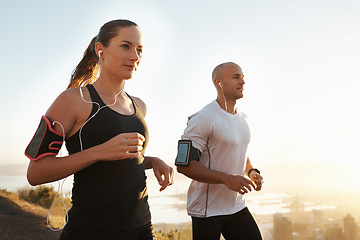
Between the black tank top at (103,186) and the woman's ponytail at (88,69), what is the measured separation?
0.33 m

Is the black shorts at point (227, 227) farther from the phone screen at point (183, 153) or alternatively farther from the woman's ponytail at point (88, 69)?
the woman's ponytail at point (88, 69)

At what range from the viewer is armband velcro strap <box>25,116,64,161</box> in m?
1.79

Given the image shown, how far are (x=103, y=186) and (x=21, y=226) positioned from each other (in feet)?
23.0

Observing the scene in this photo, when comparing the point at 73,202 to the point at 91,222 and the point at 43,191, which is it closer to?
the point at 91,222

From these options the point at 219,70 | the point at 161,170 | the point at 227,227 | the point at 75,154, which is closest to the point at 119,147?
the point at 75,154

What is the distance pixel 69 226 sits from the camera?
6.45 ft

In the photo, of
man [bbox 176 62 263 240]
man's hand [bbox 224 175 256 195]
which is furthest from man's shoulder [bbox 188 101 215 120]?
man's hand [bbox 224 175 256 195]

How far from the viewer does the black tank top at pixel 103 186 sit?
1.90m

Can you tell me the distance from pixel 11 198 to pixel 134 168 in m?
9.43

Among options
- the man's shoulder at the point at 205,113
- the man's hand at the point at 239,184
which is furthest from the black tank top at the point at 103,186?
the man's shoulder at the point at 205,113

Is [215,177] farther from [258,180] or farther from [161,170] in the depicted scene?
[161,170]

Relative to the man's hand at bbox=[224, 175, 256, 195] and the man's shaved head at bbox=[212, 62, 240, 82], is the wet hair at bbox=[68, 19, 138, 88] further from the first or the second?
the man's shaved head at bbox=[212, 62, 240, 82]

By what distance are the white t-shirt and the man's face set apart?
38cm

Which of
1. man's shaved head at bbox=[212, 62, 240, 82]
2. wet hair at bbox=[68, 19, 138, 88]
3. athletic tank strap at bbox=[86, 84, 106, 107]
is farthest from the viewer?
man's shaved head at bbox=[212, 62, 240, 82]
